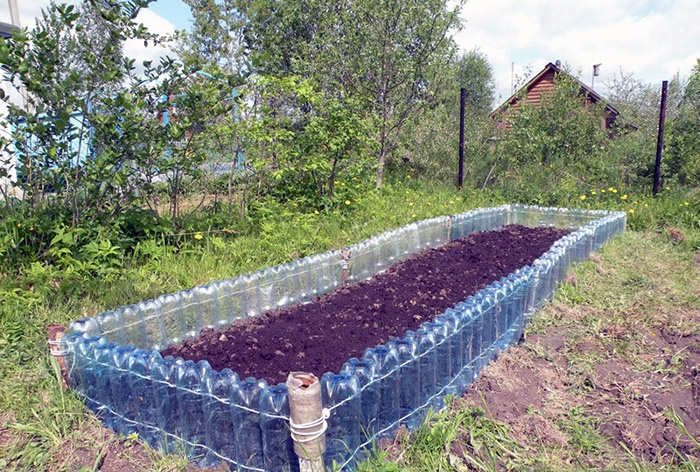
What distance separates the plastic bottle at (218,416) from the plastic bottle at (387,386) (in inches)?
25.3

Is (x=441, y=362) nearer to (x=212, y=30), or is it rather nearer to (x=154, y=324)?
(x=154, y=324)

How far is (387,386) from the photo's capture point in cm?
228

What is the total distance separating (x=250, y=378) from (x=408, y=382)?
30.4 inches

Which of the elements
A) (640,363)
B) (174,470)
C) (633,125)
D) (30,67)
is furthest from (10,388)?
(633,125)

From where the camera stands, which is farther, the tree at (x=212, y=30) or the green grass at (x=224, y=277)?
the tree at (x=212, y=30)

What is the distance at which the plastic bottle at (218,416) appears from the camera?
7.00 ft

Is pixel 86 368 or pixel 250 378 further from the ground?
pixel 250 378

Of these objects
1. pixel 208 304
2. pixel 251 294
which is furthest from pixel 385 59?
pixel 208 304

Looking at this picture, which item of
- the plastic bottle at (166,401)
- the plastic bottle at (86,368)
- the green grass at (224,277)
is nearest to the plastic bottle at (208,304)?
the green grass at (224,277)

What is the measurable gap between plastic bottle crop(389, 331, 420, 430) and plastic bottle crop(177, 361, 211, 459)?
905 millimetres

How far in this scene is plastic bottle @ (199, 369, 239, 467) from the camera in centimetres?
213

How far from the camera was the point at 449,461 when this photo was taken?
2.20m

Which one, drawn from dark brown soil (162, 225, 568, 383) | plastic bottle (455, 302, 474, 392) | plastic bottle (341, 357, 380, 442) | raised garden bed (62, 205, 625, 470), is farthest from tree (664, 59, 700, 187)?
plastic bottle (341, 357, 380, 442)

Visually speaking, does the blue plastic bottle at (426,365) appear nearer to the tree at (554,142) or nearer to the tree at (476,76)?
the tree at (554,142)
